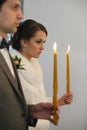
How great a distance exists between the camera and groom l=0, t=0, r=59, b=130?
0.94m

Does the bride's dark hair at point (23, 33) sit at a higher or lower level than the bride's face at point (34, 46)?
higher

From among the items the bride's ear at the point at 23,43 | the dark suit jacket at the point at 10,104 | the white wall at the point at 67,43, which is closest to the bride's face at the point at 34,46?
the bride's ear at the point at 23,43

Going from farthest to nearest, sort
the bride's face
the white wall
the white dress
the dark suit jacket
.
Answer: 1. the white wall
2. the bride's face
3. the white dress
4. the dark suit jacket

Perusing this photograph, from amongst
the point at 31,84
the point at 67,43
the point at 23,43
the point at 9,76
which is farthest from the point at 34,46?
the point at 67,43

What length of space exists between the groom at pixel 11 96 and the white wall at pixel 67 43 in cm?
111

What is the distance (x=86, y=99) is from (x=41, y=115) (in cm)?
129

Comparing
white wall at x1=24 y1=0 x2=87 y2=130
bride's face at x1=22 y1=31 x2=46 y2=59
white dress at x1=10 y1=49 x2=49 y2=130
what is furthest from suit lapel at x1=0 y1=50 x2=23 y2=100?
white wall at x1=24 y1=0 x2=87 y2=130

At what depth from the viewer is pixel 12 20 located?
3.37 feet

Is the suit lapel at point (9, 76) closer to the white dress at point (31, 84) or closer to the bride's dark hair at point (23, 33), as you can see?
the white dress at point (31, 84)

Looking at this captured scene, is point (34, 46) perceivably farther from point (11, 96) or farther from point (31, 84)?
point (11, 96)

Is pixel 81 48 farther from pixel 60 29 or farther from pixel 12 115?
pixel 12 115

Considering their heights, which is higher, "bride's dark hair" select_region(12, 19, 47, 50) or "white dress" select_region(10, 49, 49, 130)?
"bride's dark hair" select_region(12, 19, 47, 50)

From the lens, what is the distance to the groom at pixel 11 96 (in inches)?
37.1

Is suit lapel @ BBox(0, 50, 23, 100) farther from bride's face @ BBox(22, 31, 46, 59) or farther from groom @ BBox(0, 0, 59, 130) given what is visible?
bride's face @ BBox(22, 31, 46, 59)
